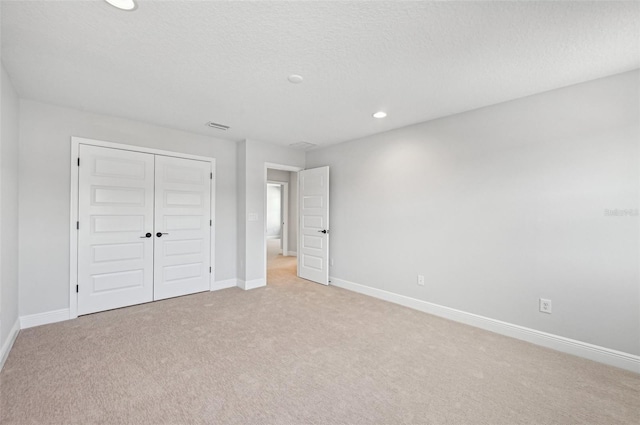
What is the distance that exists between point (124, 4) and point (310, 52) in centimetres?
118

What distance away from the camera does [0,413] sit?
1.73 metres

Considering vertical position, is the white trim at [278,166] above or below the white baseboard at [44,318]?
above

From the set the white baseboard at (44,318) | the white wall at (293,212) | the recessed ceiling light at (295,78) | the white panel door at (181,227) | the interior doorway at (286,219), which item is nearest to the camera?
the recessed ceiling light at (295,78)

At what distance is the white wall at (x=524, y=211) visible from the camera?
7.81 feet

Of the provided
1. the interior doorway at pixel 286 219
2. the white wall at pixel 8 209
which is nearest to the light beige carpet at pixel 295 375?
the white wall at pixel 8 209

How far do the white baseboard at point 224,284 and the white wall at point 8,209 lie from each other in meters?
2.18

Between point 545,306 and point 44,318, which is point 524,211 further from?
point 44,318

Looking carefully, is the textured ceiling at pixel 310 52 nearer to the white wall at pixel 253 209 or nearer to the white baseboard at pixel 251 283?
the white wall at pixel 253 209

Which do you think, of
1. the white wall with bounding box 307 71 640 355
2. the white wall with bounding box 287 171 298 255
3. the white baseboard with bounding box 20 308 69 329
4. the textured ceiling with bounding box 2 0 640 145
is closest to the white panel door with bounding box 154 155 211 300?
the white baseboard with bounding box 20 308 69 329

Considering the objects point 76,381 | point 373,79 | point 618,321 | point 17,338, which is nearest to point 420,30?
point 373,79

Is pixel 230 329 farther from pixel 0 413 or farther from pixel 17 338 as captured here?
pixel 17 338

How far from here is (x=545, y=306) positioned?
273cm

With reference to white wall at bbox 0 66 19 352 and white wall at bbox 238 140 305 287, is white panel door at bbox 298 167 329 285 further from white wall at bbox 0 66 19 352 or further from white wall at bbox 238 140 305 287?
white wall at bbox 0 66 19 352

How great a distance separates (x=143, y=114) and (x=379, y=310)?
3917 millimetres
